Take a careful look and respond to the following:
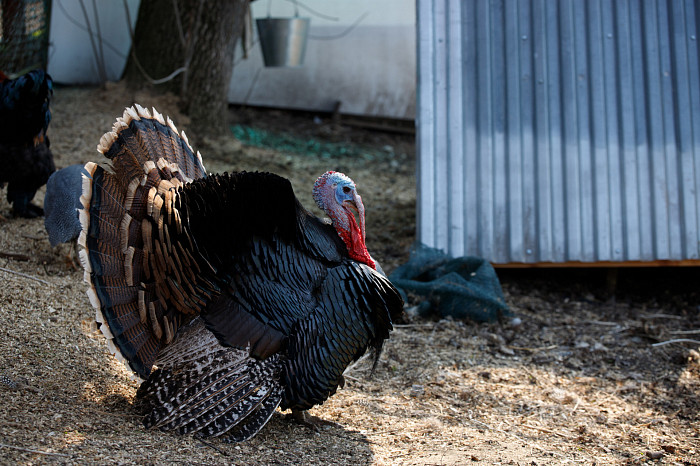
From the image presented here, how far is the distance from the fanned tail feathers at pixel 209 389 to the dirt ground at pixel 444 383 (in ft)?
0.29

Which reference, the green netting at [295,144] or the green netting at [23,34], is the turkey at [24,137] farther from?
the green netting at [295,144]

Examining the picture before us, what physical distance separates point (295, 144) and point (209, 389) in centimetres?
646

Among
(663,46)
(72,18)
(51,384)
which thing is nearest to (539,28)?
(663,46)

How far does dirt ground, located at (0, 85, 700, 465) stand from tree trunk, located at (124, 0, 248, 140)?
1.24 metres

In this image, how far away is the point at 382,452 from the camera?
334cm

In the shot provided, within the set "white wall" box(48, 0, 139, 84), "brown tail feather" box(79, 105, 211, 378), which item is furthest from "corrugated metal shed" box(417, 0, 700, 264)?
"white wall" box(48, 0, 139, 84)

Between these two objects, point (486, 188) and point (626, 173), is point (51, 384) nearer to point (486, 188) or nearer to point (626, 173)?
point (486, 188)

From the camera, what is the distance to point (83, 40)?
28.5ft

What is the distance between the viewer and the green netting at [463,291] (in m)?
5.21

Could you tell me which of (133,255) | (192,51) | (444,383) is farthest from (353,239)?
(192,51)

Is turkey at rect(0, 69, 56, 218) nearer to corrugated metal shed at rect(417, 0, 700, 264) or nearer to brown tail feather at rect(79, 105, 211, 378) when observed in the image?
brown tail feather at rect(79, 105, 211, 378)

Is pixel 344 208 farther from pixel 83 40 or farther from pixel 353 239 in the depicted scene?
pixel 83 40

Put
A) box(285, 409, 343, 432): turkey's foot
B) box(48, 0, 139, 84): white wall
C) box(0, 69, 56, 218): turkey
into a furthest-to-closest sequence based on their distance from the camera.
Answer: box(48, 0, 139, 84): white wall, box(0, 69, 56, 218): turkey, box(285, 409, 343, 432): turkey's foot

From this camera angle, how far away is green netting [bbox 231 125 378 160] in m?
8.95
